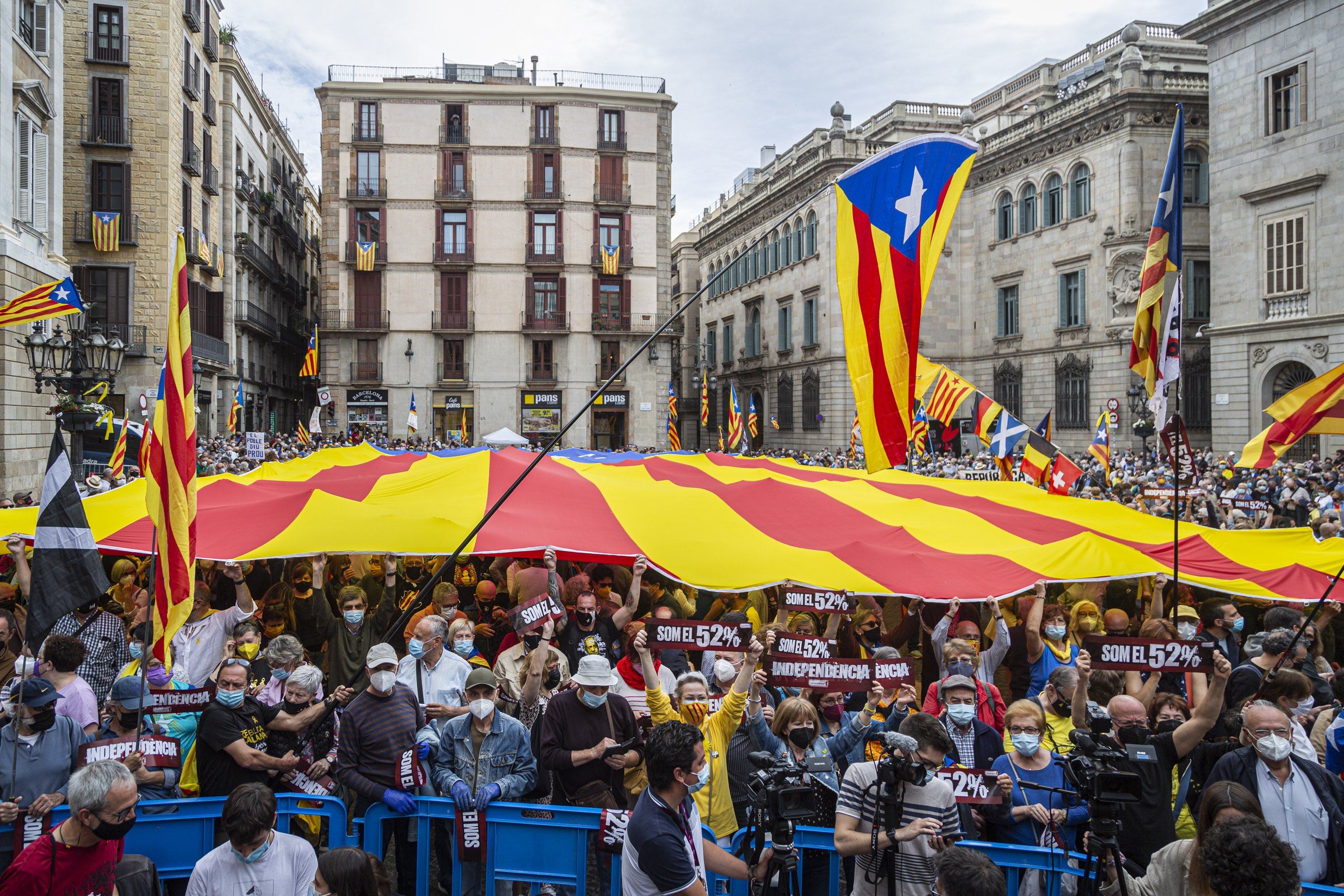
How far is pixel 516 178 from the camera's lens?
41.0 m

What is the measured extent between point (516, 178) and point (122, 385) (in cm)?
1922

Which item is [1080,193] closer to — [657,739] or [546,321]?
[546,321]

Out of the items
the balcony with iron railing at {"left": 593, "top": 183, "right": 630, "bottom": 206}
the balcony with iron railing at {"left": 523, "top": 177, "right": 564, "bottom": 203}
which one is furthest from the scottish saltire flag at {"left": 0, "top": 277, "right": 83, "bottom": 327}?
the balcony with iron railing at {"left": 593, "top": 183, "right": 630, "bottom": 206}

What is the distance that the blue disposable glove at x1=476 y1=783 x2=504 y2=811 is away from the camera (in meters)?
4.78

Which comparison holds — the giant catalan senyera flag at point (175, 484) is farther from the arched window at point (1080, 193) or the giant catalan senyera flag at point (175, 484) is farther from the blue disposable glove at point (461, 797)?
the arched window at point (1080, 193)

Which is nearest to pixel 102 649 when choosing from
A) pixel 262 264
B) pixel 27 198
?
pixel 27 198

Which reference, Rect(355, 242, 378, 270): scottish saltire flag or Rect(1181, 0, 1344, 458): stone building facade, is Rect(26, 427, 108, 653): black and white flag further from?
Rect(355, 242, 378, 270): scottish saltire flag

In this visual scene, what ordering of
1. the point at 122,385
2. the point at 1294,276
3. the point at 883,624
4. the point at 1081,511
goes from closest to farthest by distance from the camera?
1. the point at 883,624
2. the point at 1081,511
3. the point at 1294,276
4. the point at 122,385

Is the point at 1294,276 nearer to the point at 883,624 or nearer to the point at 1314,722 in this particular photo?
the point at 883,624

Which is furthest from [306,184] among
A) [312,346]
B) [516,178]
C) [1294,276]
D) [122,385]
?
[1294,276]

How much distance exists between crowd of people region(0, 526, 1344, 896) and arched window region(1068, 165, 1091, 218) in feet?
93.4

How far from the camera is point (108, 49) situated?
2731 cm

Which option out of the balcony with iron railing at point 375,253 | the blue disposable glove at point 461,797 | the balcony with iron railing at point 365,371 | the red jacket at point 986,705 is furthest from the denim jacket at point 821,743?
the balcony with iron railing at point 375,253

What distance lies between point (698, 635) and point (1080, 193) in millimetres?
32750
